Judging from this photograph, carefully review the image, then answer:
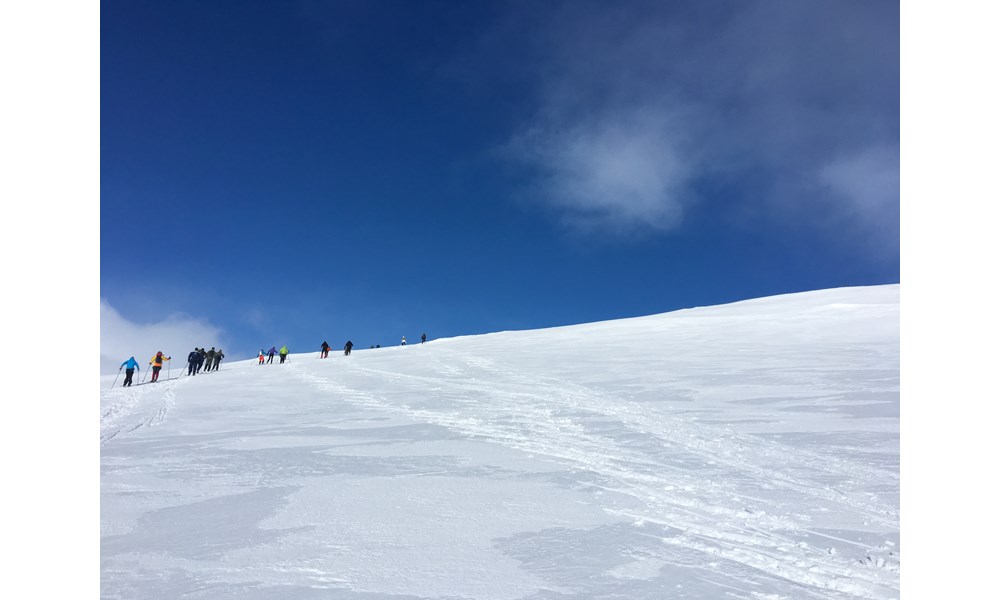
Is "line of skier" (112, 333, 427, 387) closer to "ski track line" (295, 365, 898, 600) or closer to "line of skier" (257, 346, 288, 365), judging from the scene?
"line of skier" (257, 346, 288, 365)

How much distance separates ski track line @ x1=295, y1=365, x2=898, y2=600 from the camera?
15.1 feet

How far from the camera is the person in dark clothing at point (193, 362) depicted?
25.4m

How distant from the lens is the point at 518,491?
6691 millimetres

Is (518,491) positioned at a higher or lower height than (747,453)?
lower

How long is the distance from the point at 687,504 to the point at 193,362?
25.4 metres

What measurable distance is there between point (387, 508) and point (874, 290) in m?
46.8

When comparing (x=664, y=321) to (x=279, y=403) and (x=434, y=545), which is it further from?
(x=434, y=545)

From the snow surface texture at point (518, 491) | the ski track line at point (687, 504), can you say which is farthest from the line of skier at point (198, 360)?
the ski track line at point (687, 504)

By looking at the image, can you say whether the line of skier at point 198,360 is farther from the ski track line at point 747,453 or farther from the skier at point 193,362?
the ski track line at point 747,453

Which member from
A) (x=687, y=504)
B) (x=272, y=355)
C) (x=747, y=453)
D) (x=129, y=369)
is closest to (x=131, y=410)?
(x=129, y=369)

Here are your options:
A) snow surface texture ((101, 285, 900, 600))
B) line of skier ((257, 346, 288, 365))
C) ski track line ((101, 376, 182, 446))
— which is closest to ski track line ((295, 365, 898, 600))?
snow surface texture ((101, 285, 900, 600))

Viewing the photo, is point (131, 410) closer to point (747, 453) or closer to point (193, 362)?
point (193, 362)
